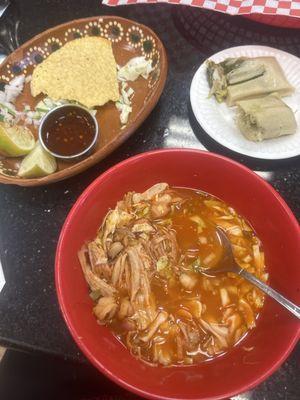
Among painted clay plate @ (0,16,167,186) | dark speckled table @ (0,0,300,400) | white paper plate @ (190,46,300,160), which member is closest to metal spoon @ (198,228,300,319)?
dark speckled table @ (0,0,300,400)

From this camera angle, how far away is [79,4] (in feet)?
7.32

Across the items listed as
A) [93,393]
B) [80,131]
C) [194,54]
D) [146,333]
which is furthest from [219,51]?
[93,393]

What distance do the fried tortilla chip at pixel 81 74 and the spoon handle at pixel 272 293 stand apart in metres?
0.99

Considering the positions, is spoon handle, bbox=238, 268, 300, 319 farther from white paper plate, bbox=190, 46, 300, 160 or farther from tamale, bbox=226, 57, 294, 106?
tamale, bbox=226, 57, 294, 106

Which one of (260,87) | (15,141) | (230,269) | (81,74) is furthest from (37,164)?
(260,87)

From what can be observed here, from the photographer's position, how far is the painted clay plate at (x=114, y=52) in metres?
1.79

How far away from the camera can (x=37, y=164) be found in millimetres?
1646

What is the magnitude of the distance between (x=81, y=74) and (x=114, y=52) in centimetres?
20

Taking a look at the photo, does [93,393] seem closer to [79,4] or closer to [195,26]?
[195,26]

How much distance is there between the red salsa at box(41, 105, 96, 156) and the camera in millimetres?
1723

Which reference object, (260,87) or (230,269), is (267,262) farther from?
(260,87)

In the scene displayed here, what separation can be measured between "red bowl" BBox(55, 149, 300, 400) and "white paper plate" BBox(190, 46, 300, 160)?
12.8 inches

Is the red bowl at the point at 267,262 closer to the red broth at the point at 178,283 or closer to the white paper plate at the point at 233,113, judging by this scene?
the red broth at the point at 178,283

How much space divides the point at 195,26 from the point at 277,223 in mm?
1206
